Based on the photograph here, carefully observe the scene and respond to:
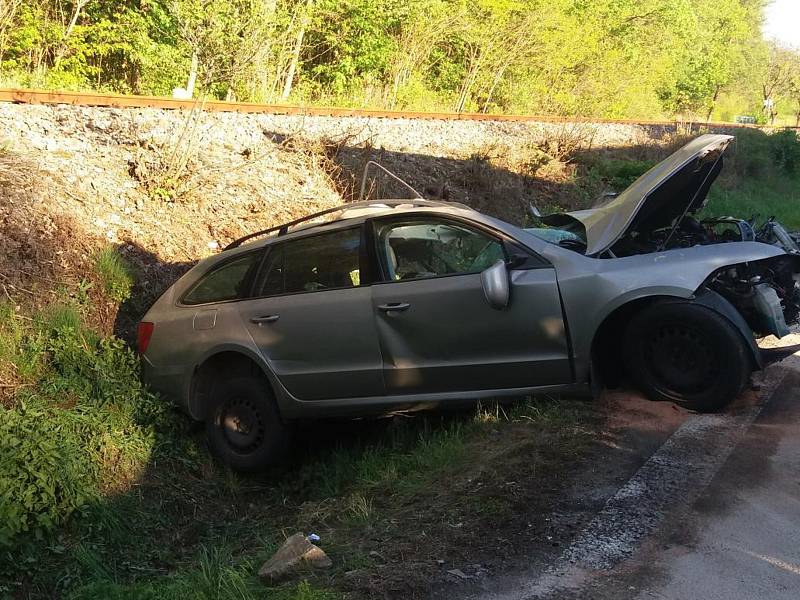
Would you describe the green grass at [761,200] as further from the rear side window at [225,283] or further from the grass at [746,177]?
the rear side window at [225,283]

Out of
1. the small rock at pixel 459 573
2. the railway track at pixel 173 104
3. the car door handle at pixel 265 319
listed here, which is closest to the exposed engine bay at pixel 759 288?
the small rock at pixel 459 573

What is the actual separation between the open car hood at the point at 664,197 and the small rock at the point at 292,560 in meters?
2.67

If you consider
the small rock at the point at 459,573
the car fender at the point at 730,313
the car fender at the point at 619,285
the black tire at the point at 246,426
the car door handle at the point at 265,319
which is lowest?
the small rock at the point at 459,573

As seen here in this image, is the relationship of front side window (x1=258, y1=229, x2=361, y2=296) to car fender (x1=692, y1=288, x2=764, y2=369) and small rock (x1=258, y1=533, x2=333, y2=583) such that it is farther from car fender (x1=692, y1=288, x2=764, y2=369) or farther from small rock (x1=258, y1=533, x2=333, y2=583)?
car fender (x1=692, y1=288, x2=764, y2=369)

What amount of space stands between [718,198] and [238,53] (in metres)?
13.3

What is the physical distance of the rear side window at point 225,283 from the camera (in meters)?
6.30

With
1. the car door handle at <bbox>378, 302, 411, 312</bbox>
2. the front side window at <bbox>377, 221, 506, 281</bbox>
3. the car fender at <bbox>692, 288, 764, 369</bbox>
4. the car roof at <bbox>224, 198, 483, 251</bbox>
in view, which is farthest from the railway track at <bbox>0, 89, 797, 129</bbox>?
the car fender at <bbox>692, 288, 764, 369</bbox>

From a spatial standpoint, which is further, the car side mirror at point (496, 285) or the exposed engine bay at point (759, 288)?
the exposed engine bay at point (759, 288)

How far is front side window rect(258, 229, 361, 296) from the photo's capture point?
18.8ft

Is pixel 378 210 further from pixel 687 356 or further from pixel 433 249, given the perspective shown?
pixel 687 356

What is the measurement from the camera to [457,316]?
206 inches

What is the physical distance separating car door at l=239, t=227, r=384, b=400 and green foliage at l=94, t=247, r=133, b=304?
7.74ft

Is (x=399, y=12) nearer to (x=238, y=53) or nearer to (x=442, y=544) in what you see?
(x=238, y=53)

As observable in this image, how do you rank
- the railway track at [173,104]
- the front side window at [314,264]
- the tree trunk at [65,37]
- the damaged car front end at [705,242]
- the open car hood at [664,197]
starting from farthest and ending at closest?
the tree trunk at [65,37]
the railway track at [173,104]
the front side window at [314,264]
the open car hood at [664,197]
the damaged car front end at [705,242]
